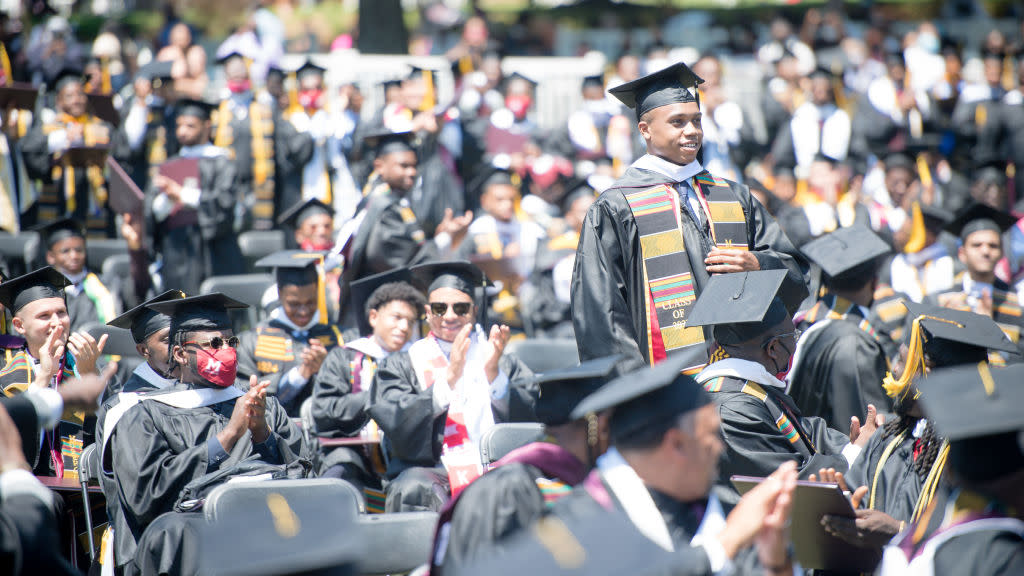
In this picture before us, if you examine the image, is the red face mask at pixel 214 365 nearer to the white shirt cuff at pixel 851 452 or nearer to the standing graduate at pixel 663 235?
the standing graduate at pixel 663 235

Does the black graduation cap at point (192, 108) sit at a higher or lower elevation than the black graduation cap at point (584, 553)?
higher

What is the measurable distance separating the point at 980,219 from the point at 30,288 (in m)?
6.18

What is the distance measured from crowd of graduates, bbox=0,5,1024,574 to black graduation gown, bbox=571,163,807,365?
0.6 inches

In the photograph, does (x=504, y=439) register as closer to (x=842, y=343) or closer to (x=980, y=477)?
(x=842, y=343)

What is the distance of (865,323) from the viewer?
588cm

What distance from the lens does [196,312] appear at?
4875 mm

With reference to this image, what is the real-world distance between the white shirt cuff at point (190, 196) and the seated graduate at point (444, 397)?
13.7 feet

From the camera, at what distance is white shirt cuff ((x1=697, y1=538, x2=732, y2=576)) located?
2.62 m

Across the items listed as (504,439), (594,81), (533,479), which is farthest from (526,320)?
(533,479)

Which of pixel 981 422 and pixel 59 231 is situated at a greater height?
pixel 59 231

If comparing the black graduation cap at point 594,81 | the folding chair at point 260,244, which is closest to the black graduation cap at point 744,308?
the folding chair at point 260,244

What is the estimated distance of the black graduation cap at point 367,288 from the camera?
6.72 meters

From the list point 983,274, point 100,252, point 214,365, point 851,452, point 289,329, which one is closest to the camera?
point 851,452

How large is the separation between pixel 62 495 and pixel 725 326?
310 centimetres
